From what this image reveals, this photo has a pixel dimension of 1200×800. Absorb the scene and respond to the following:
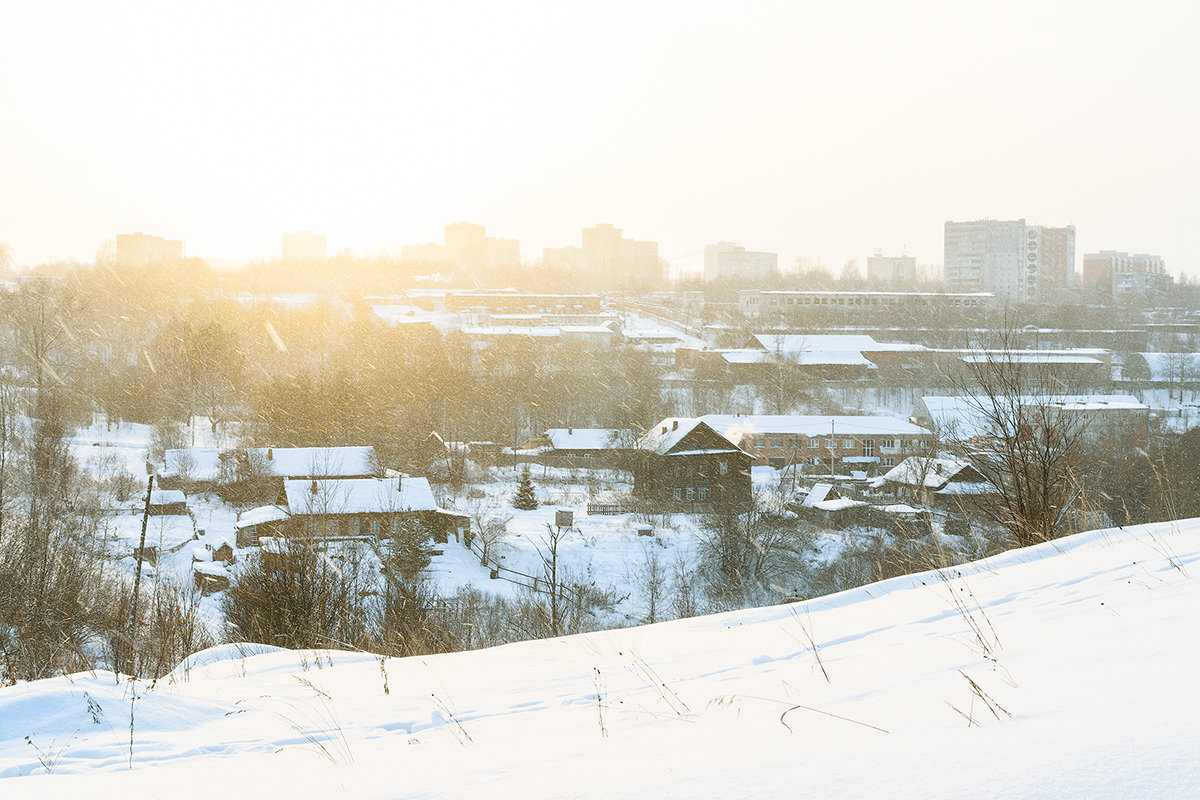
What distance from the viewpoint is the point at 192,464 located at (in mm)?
26703

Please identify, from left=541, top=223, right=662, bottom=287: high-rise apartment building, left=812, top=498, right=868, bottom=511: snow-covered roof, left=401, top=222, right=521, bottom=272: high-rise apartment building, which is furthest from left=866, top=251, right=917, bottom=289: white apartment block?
left=812, top=498, right=868, bottom=511: snow-covered roof

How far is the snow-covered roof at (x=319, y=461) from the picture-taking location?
85.9 feet

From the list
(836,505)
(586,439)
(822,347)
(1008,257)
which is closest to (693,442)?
(836,505)

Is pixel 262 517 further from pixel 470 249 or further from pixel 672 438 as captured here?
pixel 470 249

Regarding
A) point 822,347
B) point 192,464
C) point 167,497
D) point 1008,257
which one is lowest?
point 167,497

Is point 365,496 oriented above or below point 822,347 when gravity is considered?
below

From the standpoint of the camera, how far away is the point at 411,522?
18.2 metres

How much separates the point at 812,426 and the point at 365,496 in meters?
16.8

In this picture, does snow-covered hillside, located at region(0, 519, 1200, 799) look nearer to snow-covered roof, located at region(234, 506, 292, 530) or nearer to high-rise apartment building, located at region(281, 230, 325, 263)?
snow-covered roof, located at region(234, 506, 292, 530)

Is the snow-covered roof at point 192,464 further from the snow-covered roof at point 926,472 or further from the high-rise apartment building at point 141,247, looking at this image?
the high-rise apartment building at point 141,247

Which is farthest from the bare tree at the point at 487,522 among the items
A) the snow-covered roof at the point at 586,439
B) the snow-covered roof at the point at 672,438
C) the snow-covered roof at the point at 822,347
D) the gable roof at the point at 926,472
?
the snow-covered roof at the point at 822,347

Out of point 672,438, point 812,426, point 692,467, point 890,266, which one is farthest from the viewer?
point 890,266

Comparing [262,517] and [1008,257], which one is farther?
[1008,257]

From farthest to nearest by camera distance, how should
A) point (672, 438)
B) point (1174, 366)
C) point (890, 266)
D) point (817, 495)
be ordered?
point (890, 266)
point (1174, 366)
point (672, 438)
point (817, 495)
